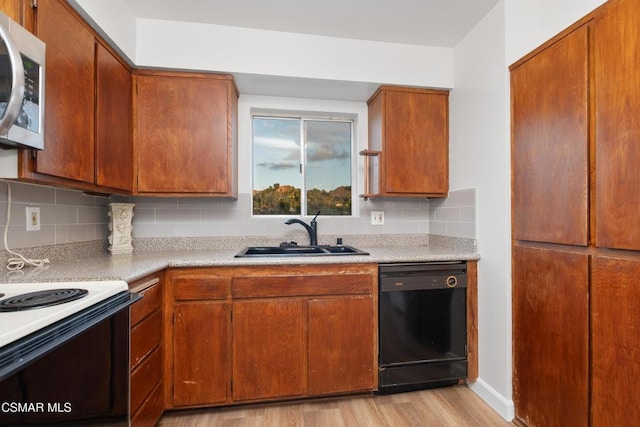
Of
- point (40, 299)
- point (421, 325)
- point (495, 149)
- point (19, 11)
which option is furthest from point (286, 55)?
point (421, 325)

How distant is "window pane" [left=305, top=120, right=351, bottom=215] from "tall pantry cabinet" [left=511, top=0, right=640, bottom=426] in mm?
1257

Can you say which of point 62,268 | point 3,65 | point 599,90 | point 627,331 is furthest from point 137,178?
point 627,331

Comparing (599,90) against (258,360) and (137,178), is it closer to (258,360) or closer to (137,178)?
(258,360)

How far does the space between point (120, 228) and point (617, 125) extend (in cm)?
267

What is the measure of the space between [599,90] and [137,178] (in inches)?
96.0

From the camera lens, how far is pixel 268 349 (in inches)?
69.8

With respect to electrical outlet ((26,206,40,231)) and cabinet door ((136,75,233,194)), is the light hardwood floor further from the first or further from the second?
cabinet door ((136,75,233,194))

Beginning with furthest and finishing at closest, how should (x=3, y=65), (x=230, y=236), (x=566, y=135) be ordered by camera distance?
(x=230, y=236) < (x=566, y=135) < (x=3, y=65)

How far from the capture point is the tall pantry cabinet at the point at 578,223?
3.87 ft

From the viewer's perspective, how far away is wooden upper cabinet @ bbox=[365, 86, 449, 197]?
2.23 m

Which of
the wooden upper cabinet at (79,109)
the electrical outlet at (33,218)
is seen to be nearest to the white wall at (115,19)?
the wooden upper cabinet at (79,109)

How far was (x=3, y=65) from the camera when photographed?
93 centimetres

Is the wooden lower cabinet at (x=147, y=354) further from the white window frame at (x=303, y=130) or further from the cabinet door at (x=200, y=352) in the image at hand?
the white window frame at (x=303, y=130)

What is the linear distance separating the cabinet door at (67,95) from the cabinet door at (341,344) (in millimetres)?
1396
